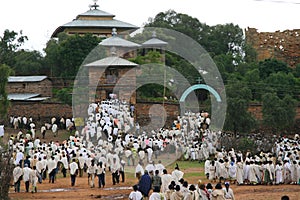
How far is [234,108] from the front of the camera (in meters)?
32.6

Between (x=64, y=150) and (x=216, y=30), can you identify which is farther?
(x=216, y=30)

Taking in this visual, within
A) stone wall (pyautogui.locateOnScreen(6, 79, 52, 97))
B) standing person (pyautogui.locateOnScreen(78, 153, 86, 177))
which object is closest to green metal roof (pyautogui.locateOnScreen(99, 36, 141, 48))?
stone wall (pyautogui.locateOnScreen(6, 79, 52, 97))

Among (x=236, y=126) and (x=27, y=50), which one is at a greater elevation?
(x=27, y=50)

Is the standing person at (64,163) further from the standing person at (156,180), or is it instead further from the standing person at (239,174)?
the standing person at (156,180)

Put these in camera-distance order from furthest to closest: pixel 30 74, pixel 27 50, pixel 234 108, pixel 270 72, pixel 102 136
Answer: pixel 27 50 < pixel 30 74 < pixel 270 72 < pixel 234 108 < pixel 102 136

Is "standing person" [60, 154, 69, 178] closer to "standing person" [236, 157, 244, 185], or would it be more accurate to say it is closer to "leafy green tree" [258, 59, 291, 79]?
"standing person" [236, 157, 244, 185]

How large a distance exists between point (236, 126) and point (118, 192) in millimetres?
14066

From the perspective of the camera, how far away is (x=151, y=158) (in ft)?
87.0

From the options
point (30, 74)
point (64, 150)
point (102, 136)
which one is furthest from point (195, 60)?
point (64, 150)

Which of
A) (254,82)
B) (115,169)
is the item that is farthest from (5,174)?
(254,82)

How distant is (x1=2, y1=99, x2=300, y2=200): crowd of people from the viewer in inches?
672

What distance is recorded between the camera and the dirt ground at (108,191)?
62.7 ft

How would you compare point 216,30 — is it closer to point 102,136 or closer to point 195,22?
point 195,22

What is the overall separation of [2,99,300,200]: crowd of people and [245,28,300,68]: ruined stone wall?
17.8 meters
